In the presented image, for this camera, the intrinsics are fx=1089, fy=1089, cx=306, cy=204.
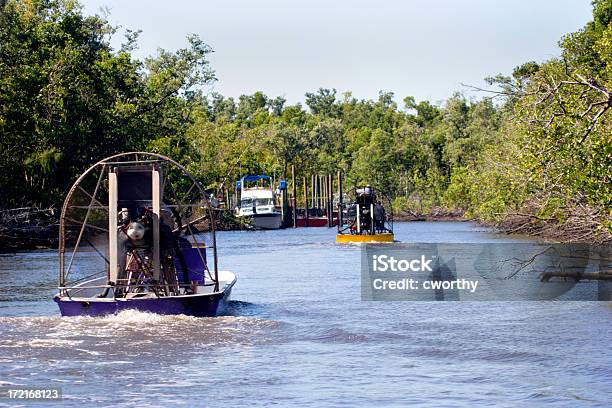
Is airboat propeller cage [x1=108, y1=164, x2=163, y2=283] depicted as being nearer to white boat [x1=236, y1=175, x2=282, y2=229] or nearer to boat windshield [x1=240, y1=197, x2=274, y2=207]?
white boat [x1=236, y1=175, x2=282, y2=229]

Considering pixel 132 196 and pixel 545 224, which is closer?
pixel 132 196

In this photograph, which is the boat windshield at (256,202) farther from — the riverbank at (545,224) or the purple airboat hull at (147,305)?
the purple airboat hull at (147,305)

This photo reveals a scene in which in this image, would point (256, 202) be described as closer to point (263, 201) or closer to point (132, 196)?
point (263, 201)

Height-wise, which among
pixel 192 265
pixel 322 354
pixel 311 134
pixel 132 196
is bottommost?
pixel 322 354

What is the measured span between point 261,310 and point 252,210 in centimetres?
6346

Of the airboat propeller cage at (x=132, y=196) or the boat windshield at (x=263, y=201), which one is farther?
the boat windshield at (x=263, y=201)

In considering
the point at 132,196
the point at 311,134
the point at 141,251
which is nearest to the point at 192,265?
the point at 141,251

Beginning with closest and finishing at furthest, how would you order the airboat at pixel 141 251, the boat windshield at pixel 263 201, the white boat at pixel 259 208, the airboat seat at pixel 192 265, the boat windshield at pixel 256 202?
the airboat at pixel 141 251, the airboat seat at pixel 192 265, the white boat at pixel 259 208, the boat windshield at pixel 256 202, the boat windshield at pixel 263 201

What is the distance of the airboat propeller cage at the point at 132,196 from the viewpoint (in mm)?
21609

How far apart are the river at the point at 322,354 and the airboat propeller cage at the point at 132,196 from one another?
1.19 meters

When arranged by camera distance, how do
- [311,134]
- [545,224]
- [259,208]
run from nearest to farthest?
A: [545,224], [259,208], [311,134]

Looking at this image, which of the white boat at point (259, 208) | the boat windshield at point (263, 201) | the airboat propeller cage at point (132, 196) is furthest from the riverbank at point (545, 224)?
the boat windshield at point (263, 201)

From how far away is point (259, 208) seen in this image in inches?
3548

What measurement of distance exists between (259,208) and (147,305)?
6882cm
